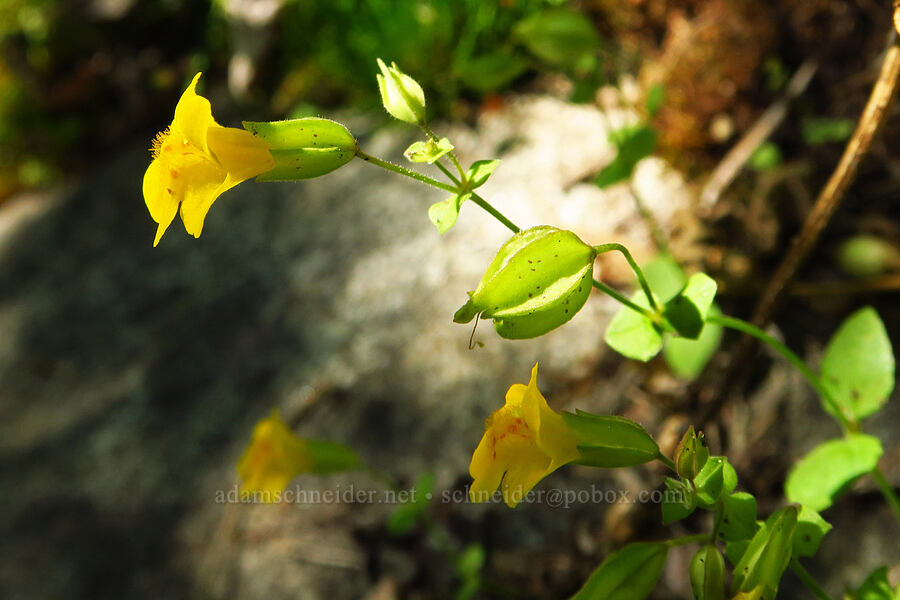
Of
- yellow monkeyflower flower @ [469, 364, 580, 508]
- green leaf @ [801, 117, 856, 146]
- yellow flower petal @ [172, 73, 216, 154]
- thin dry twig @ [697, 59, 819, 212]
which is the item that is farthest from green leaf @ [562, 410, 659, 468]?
green leaf @ [801, 117, 856, 146]

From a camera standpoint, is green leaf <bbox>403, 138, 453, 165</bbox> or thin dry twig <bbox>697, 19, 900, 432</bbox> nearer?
green leaf <bbox>403, 138, 453, 165</bbox>

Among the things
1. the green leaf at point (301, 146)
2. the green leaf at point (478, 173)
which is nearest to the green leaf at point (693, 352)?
the green leaf at point (478, 173)

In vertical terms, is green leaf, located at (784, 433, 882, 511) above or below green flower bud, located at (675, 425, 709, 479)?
below

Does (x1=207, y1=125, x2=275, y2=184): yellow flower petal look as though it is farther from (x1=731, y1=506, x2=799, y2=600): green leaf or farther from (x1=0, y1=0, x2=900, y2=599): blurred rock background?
(x1=0, y1=0, x2=900, y2=599): blurred rock background

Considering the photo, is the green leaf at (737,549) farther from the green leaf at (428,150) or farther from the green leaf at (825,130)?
the green leaf at (825,130)

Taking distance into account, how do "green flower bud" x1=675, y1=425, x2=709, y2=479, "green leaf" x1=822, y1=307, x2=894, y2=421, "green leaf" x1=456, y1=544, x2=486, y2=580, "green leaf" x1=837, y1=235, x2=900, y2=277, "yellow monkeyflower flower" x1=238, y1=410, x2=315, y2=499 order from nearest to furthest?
1. "green flower bud" x1=675, y1=425, x2=709, y2=479
2. "green leaf" x1=822, y1=307, x2=894, y2=421
3. "yellow monkeyflower flower" x1=238, y1=410, x2=315, y2=499
4. "green leaf" x1=456, y1=544, x2=486, y2=580
5. "green leaf" x1=837, y1=235, x2=900, y2=277

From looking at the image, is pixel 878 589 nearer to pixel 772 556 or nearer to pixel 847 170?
pixel 772 556

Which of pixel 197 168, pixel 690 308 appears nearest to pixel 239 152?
pixel 197 168
